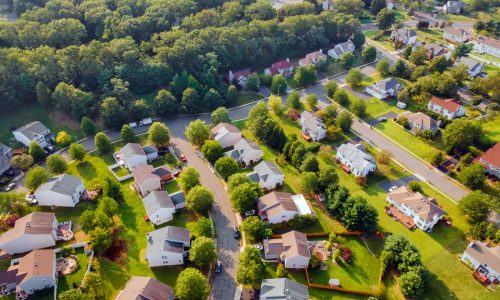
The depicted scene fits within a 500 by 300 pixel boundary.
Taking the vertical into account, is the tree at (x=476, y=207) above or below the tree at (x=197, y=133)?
below

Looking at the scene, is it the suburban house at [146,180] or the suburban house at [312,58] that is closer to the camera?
the suburban house at [146,180]

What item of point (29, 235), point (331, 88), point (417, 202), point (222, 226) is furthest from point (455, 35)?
point (29, 235)

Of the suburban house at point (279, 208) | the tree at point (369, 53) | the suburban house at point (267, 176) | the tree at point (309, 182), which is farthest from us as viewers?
the tree at point (369, 53)

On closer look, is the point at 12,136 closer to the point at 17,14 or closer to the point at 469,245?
the point at 17,14

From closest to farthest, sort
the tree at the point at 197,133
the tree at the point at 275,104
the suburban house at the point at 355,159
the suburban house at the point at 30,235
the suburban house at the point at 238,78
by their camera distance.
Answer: the suburban house at the point at 30,235
the suburban house at the point at 355,159
the tree at the point at 197,133
the tree at the point at 275,104
the suburban house at the point at 238,78

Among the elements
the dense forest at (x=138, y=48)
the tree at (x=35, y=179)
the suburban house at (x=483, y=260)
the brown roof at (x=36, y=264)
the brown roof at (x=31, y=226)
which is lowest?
the suburban house at (x=483, y=260)

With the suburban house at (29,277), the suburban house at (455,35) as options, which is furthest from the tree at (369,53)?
the suburban house at (29,277)

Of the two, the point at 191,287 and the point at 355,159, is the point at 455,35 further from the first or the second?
the point at 191,287

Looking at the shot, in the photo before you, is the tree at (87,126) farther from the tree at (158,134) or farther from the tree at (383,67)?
the tree at (383,67)
